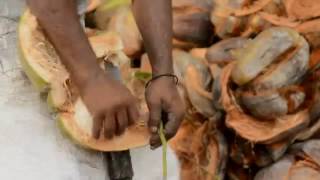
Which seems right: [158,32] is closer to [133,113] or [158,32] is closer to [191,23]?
[133,113]

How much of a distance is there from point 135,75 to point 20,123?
209mm

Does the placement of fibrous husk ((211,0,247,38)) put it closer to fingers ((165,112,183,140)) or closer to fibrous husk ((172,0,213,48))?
fibrous husk ((172,0,213,48))

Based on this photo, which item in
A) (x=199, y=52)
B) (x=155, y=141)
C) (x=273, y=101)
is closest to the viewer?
(x=155, y=141)

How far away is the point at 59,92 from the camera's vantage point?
112 centimetres

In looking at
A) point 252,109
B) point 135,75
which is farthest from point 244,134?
point 135,75

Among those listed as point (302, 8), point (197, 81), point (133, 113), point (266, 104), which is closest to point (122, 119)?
point (133, 113)

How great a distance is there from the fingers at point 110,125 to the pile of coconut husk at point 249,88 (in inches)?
29.6

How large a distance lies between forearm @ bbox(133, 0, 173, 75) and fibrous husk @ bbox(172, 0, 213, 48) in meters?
0.95

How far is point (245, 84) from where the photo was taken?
1.90m

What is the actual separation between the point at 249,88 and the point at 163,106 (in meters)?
0.81

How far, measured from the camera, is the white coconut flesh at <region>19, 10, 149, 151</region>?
43.9 inches

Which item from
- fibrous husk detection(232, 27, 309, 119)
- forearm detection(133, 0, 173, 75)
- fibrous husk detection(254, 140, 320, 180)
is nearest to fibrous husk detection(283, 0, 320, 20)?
fibrous husk detection(232, 27, 309, 119)

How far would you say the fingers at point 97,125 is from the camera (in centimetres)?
104

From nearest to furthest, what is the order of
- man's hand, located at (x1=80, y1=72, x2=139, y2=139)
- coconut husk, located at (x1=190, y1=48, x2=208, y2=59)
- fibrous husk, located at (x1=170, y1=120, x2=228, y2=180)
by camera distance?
man's hand, located at (x1=80, y1=72, x2=139, y2=139) → fibrous husk, located at (x1=170, y1=120, x2=228, y2=180) → coconut husk, located at (x1=190, y1=48, x2=208, y2=59)
